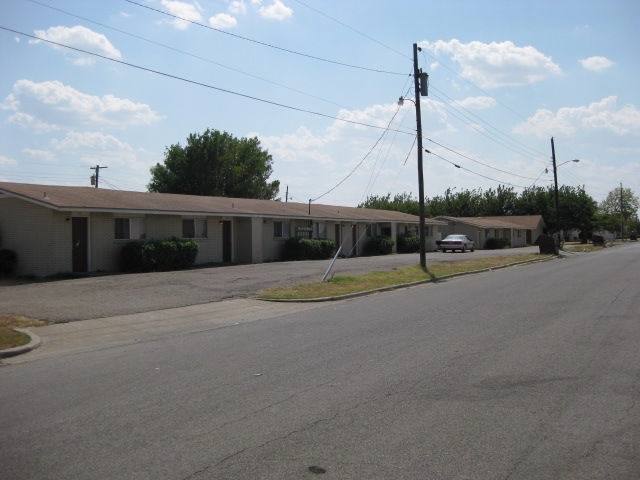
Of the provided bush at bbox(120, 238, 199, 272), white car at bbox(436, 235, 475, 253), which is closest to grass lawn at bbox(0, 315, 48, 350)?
bush at bbox(120, 238, 199, 272)

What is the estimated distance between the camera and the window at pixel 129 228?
23.4 m

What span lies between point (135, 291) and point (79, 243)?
20.2ft

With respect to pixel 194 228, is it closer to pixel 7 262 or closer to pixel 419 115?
pixel 7 262

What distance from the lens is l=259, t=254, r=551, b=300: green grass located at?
17156 millimetres

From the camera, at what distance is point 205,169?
59062mm

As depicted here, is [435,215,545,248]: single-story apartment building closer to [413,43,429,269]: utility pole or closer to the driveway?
[413,43,429,269]: utility pole

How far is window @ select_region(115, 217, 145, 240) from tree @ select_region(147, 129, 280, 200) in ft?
112

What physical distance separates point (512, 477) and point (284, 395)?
2825mm

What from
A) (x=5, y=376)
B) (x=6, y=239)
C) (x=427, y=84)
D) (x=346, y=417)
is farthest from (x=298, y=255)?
(x=346, y=417)

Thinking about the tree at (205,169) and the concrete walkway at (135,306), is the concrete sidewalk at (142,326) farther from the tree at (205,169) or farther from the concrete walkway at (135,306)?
the tree at (205,169)

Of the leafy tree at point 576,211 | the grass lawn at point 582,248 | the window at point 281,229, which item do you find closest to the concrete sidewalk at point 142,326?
the window at point 281,229

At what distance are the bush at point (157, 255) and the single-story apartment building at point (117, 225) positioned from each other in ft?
2.30

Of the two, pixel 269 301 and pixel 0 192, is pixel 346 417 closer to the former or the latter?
pixel 269 301

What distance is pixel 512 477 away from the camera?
4.18 m
